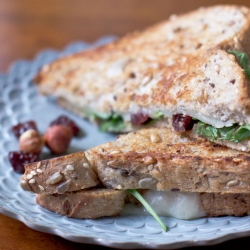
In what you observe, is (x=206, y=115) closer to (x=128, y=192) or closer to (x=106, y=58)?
(x=128, y=192)

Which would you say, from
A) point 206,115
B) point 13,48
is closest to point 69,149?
point 206,115

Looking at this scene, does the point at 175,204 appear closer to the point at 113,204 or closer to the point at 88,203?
the point at 113,204

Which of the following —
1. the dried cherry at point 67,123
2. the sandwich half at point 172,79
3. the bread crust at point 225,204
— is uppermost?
the sandwich half at point 172,79

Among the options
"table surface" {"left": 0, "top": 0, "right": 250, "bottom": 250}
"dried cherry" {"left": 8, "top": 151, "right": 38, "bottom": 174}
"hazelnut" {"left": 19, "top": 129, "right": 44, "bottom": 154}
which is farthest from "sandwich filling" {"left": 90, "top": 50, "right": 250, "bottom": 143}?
"table surface" {"left": 0, "top": 0, "right": 250, "bottom": 250}

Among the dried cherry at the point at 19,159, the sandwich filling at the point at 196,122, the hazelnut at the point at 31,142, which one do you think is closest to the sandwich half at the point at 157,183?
the sandwich filling at the point at 196,122

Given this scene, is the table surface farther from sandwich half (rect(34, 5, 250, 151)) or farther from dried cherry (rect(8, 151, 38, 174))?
dried cherry (rect(8, 151, 38, 174))

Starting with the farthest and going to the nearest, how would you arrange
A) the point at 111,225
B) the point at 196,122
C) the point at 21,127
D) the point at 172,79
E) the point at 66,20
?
the point at 66,20, the point at 21,127, the point at 172,79, the point at 196,122, the point at 111,225

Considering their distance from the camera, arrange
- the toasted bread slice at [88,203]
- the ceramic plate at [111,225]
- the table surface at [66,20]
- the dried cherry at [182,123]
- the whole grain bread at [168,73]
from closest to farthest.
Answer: the ceramic plate at [111,225], the toasted bread slice at [88,203], the whole grain bread at [168,73], the dried cherry at [182,123], the table surface at [66,20]

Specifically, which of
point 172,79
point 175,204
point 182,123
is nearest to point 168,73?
point 172,79

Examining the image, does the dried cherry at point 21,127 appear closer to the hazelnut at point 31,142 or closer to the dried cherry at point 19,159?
the hazelnut at point 31,142
